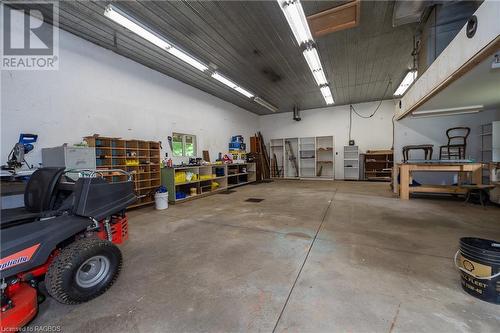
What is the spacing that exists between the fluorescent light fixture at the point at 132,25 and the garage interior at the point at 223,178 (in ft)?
0.09

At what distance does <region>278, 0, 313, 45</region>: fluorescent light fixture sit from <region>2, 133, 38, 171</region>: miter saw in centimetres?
437

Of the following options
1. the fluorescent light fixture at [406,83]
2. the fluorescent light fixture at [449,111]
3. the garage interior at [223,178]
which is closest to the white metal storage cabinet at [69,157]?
the garage interior at [223,178]

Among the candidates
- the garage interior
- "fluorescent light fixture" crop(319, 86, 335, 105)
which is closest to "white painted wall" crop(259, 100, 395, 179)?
"fluorescent light fixture" crop(319, 86, 335, 105)

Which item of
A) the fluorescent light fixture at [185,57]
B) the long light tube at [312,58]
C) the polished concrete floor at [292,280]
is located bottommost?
the polished concrete floor at [292,280]

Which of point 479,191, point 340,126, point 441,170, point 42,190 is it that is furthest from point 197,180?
point 340,126

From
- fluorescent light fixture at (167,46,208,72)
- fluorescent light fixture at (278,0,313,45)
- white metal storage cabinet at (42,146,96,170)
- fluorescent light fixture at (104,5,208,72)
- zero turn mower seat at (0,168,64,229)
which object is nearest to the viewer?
zero turn mower seat at (0,168,64,229)

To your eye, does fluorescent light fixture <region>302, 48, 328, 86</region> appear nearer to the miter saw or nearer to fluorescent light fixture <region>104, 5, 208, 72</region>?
fluorescent light fixture <region>104, 5, 208, 72</region>

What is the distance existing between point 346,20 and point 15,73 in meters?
5.55

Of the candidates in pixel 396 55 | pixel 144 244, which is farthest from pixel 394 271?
pixel 396 55

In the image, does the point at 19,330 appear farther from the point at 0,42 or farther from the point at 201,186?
the point at 201,186

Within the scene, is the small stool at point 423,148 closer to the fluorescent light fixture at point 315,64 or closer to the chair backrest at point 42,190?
the fluorescent light fixture at point 315,64

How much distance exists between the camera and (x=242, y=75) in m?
5.79

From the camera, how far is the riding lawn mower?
1.32m

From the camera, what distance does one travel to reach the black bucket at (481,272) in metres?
1.44
